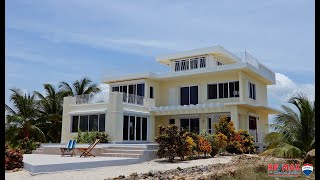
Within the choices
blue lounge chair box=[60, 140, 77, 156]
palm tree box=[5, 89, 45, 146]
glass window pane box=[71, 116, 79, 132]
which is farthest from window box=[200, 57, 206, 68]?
palm tree box=[5, 89, 45, 146]

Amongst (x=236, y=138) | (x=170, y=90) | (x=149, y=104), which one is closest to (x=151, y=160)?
(x=236, y=138)

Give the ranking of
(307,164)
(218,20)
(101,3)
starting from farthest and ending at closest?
(307,164) < (218,20) < (101,3)

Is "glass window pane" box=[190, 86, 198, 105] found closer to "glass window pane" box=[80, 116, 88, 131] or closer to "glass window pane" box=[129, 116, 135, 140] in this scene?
"glass window pane" box=[129, 116, 135, 140]

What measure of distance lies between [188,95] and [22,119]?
14.1 m

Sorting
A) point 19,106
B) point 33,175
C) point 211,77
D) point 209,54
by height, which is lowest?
point 33,175

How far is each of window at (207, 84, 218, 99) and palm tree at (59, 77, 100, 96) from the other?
1350cm

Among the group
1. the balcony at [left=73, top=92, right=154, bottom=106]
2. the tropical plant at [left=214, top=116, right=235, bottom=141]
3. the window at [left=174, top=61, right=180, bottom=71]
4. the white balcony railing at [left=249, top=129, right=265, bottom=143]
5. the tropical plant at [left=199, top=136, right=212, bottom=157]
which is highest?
the window at [left=174, top=61, right=180, bottom=71]

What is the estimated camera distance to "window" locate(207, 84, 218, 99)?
26.0 meters

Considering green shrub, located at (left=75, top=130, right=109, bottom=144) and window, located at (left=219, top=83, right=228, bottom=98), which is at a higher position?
window, located at (left=219, top=83, right=228, bottom=98)

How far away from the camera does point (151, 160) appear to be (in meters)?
17.3

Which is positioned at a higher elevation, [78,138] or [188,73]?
[188,73]

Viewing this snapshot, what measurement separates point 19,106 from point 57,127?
12.3 feet

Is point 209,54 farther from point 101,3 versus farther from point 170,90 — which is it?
point 101,3

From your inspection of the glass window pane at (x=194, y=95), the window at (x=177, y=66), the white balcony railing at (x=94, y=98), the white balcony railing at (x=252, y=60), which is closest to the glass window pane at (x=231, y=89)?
the white balcony railing at (x=252, y=60)
